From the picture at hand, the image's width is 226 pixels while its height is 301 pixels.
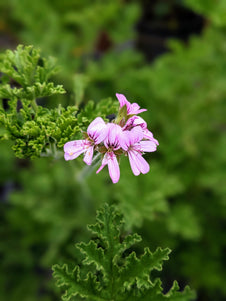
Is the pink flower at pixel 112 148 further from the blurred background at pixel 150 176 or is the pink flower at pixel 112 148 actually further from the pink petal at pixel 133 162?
the blurred background at pixel 150 176

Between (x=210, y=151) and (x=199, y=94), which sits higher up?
(x=199, y=94)

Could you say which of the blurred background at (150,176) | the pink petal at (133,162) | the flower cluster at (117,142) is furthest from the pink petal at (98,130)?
the blurred background at (150,176)

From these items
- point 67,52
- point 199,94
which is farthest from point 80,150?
point 67,52

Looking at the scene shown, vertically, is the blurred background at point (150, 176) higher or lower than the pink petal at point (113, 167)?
higher

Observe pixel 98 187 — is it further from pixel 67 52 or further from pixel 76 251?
pixel 67 52

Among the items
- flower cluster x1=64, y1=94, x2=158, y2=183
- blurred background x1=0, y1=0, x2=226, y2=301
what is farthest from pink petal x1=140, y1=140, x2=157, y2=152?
blurred background x1=0, y1=0, x2=226, y2=301

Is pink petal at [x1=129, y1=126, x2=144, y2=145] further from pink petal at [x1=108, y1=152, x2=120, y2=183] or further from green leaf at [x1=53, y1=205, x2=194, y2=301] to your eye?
green leaf at [x1=53, y1=205, x2=194, y2=301]
